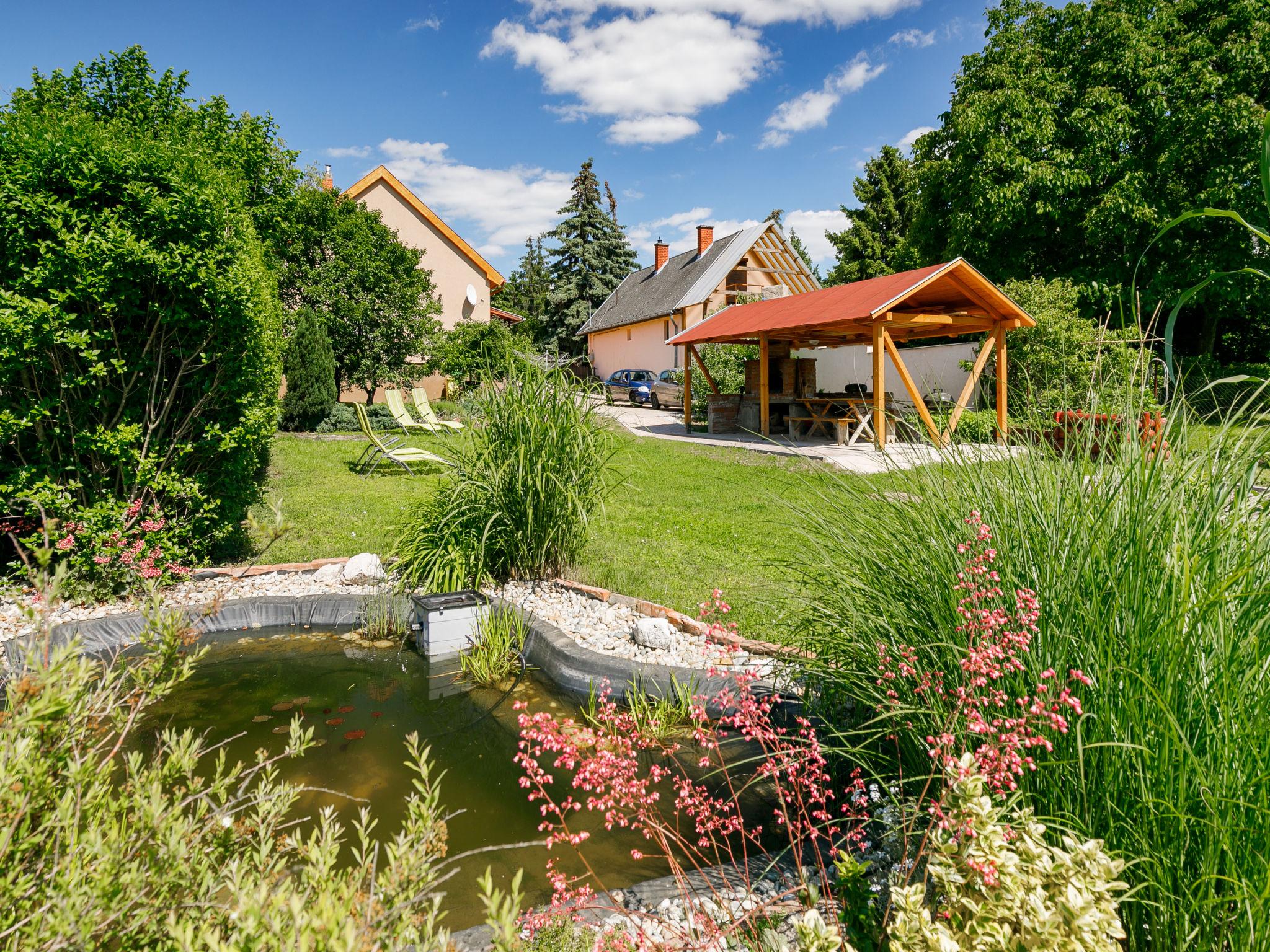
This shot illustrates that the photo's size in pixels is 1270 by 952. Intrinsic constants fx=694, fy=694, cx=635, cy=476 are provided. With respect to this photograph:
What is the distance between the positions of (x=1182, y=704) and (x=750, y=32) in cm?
1835

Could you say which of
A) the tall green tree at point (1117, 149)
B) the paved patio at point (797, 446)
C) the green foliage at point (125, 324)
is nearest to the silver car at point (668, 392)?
the paved patio at point (797, 446)

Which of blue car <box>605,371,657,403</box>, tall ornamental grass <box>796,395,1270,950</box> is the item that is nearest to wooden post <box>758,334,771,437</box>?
blue car <box>605,371,657,403</box>

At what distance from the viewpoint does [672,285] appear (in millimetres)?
30016

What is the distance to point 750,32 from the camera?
16250mm

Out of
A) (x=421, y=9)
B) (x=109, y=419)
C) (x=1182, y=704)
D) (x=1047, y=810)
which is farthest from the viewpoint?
(x=421, y=9)

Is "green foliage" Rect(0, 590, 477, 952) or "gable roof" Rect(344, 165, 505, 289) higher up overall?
"gable roof" Rect(344, 165, 505, 289)

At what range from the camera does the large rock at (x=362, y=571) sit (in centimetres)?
556

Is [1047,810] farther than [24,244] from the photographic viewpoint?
No

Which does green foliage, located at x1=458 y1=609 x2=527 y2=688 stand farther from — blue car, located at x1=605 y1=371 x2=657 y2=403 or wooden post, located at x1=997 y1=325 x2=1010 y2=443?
blue car, located at x1=605 y1=371 x2=657 y2=403

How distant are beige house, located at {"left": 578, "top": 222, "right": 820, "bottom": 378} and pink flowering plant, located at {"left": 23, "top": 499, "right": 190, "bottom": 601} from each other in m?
20.3

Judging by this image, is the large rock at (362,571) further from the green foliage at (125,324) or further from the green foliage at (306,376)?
the green foliage at (306,376)

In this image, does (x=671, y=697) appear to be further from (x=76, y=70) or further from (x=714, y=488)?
(x=76, y=70)

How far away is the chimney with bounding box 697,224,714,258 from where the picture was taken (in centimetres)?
3027

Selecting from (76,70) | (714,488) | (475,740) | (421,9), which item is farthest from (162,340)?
(76,70)
